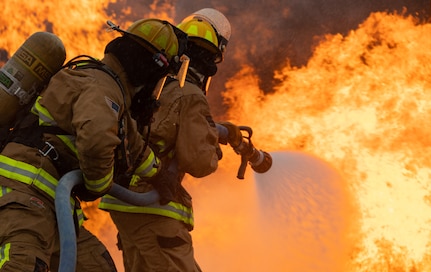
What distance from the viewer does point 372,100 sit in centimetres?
692

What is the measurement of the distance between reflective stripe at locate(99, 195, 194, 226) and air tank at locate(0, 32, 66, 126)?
3.82ft

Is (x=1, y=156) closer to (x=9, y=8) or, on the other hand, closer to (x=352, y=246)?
(x=352, y=246)

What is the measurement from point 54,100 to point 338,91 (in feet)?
16.3

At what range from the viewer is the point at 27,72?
10.5 ft

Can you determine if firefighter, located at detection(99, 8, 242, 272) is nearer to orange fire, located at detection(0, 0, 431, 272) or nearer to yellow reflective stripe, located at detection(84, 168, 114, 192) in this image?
yellow reflective stripe, located at detection(84, 168, 114, 192)

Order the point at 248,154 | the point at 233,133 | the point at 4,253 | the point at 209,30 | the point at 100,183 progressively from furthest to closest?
the point at 248,154, the point at 233,133, the point at 209,30, the point at 100,183, the point at 4,253

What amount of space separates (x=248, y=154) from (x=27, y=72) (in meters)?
2.50

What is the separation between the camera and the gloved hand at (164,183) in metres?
3.90

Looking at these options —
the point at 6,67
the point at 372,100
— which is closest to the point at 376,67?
the point at 372,100

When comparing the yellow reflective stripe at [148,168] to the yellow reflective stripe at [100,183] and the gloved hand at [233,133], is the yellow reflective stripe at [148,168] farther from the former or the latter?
the gloved hand at [233,133]

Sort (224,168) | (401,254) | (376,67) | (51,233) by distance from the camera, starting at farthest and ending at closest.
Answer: (224,168) → (376,67) → (401,254) → (51,233)

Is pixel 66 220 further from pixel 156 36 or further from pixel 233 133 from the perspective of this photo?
pixel 233 133

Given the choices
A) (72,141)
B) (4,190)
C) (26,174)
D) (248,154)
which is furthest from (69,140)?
(248,154)

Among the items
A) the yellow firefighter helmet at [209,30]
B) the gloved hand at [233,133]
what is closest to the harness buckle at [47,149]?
the yellow firefighter helmet at [209,30]
